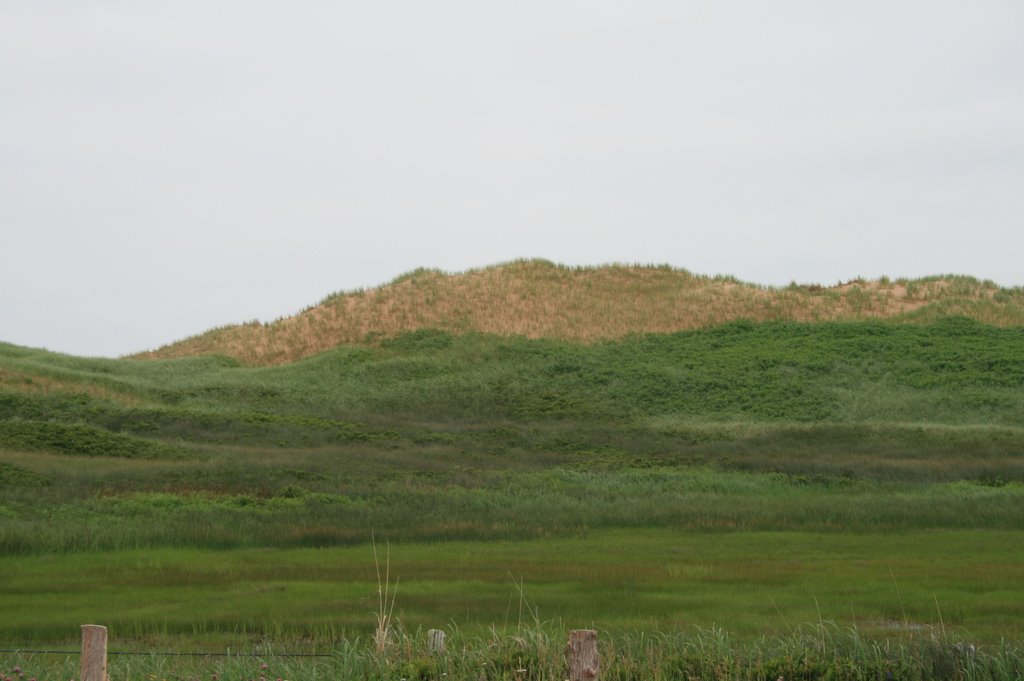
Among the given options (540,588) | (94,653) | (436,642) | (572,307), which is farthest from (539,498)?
(572,307)

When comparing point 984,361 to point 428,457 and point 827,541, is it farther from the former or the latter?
point 827,541

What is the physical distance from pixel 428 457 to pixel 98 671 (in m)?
29.2

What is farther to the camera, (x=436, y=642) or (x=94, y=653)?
(x=436, y=642)

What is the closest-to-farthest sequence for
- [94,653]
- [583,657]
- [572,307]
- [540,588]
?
[94,653]
[583,657]
[540,588]
[572,307]

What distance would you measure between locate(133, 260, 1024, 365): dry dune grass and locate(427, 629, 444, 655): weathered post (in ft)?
181

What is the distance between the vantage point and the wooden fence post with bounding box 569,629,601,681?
32.1ft

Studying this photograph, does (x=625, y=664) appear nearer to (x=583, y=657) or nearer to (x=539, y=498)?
(x=583, y=657)

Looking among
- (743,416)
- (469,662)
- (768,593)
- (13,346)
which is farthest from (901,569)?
(13,346)

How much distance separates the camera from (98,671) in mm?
9742

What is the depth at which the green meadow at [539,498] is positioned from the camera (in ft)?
52.6

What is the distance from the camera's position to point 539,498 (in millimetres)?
29641

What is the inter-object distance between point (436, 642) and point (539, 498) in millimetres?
17759

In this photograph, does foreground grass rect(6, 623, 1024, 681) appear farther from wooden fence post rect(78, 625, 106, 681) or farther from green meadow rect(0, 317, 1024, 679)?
wooden fence post rect(78, 625, 106, 681)

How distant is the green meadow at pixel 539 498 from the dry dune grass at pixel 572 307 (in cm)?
433
